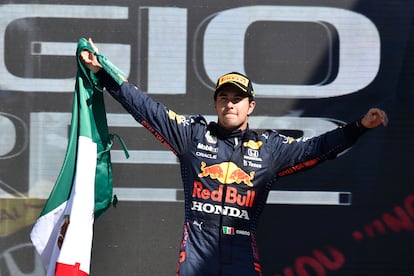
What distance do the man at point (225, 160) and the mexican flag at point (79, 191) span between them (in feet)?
0.88

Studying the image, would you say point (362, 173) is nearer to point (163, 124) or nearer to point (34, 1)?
point (163, 124)

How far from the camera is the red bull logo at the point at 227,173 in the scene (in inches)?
102

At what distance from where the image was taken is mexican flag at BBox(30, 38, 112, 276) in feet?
9.36

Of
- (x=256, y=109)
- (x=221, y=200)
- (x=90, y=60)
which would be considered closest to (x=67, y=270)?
(x=221, y=200)

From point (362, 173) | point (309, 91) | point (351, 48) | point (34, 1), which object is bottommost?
point (362, 173)

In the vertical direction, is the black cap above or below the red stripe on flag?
above

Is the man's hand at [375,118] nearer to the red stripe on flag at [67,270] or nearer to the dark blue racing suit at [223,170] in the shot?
the dark blue racing suit at [223,170]

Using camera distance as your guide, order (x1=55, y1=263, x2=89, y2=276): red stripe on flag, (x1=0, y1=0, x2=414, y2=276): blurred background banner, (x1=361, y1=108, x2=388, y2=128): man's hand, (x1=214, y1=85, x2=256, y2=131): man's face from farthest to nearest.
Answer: (x1=0, y1=0, x2=414, y2=276): blurred background banner < (x1=55, y1=263, x2=89, y2=276): red stripe on flag < (x1=214, y1=85, x2=256, y2=131): man's face < (x1=361, y1=108, x2=388, y2=128): man's hand

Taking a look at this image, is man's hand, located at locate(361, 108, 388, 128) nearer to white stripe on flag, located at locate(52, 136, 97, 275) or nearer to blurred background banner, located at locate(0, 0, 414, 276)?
blurred background banner, located at locate(0, 0, 414, 276)

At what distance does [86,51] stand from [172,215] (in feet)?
3.95

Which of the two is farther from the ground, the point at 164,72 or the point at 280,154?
the point at 164,72

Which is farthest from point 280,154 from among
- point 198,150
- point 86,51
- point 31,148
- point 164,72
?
point 31,148

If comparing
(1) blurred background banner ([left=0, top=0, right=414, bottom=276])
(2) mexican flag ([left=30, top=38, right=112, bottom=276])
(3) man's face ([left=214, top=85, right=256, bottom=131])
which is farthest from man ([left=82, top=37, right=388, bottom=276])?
(1) blurred background banner ([left=0, top=0, right=414, bottom=276])

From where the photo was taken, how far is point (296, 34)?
362 cm
